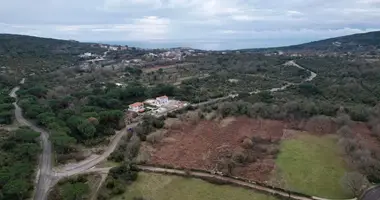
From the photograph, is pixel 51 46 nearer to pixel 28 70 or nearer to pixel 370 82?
pixel 28 70

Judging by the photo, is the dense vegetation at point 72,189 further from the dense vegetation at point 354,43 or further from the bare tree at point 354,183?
the dense vegetation at point 354,43

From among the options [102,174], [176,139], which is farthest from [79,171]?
[176,139]

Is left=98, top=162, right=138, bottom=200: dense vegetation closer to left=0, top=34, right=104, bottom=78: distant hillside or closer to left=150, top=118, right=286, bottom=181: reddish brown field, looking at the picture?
left=150, top=118, right=286, bottom=181: reddish brown field

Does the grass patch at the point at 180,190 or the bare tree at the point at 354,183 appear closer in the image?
the bare tree at the point at 354,183

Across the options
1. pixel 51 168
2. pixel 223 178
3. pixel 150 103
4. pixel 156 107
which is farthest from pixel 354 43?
pixel 51 168

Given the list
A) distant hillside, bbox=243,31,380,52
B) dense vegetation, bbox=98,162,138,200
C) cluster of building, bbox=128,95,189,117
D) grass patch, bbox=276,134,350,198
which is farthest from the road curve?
distant hillside, bbox=243,31,380,52

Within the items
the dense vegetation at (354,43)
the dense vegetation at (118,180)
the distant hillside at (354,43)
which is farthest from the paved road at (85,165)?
the distant hillside at (354,43)
